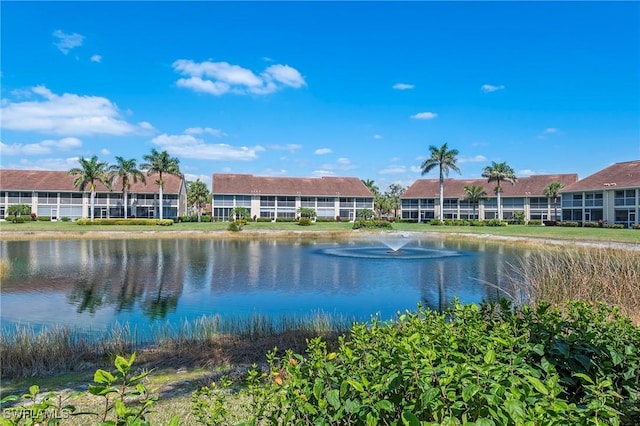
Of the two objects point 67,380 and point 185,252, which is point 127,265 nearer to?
point 185,252

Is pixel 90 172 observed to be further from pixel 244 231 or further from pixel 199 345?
pixel 199 345

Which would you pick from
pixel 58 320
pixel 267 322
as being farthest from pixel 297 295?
pixel 58 320

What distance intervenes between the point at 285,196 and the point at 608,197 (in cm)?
4655

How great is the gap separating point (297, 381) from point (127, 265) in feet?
80.1

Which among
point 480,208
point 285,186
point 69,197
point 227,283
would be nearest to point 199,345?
point 227,283

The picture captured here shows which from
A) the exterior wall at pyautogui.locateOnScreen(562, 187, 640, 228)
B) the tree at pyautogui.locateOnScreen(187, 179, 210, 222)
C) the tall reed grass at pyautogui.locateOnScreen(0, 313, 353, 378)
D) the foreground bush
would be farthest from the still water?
the tree at pyautogui.locateOnScreen(187, 179, 210, 222)

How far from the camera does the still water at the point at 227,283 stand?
46.0 ft

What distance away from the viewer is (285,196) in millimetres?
76188

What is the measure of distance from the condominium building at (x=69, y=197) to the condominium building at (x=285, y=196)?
24.9ft

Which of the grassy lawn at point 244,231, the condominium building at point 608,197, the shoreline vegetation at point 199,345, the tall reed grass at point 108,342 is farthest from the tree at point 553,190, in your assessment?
the tall reed grass at point 108,342

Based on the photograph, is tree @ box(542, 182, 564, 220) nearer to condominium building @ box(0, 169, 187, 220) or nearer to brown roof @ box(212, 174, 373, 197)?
brown roof @ box(212, 174, 373, 197)

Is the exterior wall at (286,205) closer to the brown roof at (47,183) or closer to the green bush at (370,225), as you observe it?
the brown roof at (47,183)

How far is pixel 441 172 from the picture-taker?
2608 inches

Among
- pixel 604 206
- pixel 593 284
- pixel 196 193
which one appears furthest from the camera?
pixel 196 193
